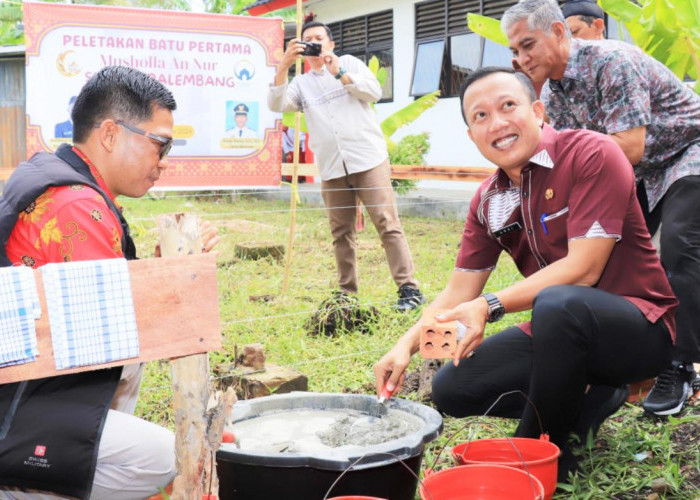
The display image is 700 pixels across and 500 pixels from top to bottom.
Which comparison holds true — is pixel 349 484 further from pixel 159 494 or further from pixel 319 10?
pixel 319 10

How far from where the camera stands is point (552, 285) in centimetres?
269

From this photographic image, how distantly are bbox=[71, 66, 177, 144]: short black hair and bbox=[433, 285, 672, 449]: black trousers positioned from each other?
4.68 ft

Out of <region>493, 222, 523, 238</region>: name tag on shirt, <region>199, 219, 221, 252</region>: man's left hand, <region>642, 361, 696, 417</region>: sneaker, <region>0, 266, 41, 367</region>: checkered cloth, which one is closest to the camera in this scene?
<region>0, 266, 41, 367</region>: checkered cloth

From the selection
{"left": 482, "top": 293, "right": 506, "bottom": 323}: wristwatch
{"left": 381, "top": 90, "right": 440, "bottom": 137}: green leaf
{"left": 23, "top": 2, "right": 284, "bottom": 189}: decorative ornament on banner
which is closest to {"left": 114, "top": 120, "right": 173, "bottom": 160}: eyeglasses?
{"left": 482, "top": 293, "right": 506, "bottom": 323}: wristwatch

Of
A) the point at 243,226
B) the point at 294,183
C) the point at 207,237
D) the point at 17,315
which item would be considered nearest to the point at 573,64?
the point at 207,237

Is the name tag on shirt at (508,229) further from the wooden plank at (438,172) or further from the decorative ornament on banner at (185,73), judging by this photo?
the wooden plank at (438,172)

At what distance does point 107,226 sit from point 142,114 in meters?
0.43

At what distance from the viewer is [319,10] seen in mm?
14430

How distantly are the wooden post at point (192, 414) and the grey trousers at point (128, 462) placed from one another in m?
0.21

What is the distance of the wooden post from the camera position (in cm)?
194

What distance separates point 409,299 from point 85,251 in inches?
149

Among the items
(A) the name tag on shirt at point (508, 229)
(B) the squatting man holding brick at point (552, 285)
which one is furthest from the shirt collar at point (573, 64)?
(A) the name tag on shirt at point (508, 229)

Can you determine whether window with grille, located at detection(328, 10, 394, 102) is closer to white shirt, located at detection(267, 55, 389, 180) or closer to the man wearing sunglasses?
white shirt, located at detection(267, 55, 389, 180)

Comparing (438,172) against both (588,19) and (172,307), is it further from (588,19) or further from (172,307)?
(172,307)
